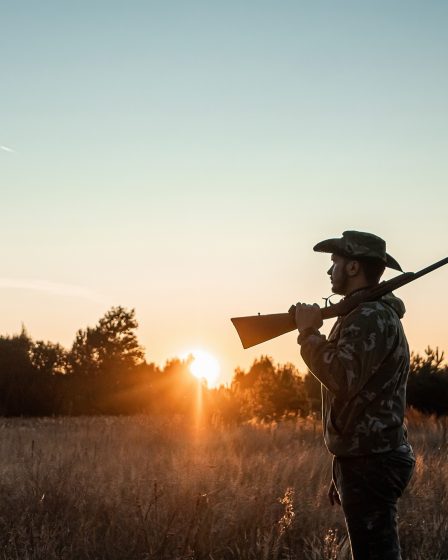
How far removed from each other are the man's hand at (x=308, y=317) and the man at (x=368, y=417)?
84 mm

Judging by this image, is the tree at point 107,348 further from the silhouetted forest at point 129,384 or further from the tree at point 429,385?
the tree at point 429,385

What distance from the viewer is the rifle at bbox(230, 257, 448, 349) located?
13.1ft

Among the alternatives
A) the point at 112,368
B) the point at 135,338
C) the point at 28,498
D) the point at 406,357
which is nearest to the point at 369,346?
the point at 406,357

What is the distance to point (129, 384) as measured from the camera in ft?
96.6

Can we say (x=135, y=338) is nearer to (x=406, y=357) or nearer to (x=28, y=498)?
(x=28, y=498)

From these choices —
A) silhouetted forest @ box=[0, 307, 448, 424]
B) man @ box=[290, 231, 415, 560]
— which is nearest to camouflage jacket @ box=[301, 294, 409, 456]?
man @ box=[290, 231, 415, 560]

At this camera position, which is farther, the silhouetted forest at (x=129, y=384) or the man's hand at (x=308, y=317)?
the silhouetted forest at (x=129, y=384)

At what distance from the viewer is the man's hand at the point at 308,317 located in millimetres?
4070

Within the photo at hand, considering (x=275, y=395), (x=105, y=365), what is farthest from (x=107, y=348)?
(x=275, y=395)

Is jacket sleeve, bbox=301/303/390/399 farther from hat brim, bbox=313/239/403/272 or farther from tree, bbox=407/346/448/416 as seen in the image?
tree, bbox=407/346/448/416

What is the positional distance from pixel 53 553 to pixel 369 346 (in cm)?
265

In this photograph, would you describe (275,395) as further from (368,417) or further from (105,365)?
(368,417)

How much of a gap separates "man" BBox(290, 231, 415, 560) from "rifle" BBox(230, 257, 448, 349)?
7 centimetres

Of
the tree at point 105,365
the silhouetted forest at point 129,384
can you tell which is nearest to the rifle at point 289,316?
the silhouetted forest at point 129,384
